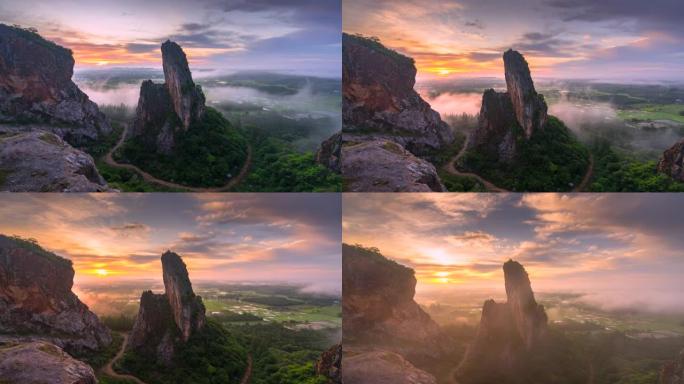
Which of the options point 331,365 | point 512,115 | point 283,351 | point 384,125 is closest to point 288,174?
point 384,125

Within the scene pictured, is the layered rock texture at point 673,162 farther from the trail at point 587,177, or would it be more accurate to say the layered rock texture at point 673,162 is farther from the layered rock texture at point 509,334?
the layered rock texture at point 509,334

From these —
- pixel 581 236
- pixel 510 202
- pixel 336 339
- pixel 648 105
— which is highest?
pixel 648 105

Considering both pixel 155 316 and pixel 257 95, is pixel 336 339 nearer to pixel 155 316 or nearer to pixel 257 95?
pixel 155 316

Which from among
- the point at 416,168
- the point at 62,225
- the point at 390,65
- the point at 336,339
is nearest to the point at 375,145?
the point at 416,168

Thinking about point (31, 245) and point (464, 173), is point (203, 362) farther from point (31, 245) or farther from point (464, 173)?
point (464, 173)

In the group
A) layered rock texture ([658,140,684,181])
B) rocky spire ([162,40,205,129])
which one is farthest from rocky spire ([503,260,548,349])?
rocky spire ([162,40,205,129])

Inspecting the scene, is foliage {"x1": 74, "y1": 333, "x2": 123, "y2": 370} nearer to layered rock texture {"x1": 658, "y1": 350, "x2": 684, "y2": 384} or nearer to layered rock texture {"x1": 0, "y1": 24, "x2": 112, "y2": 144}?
layered rock texture {"x1": 0, "y1": 24, "x2": 112, "y2": 144}
